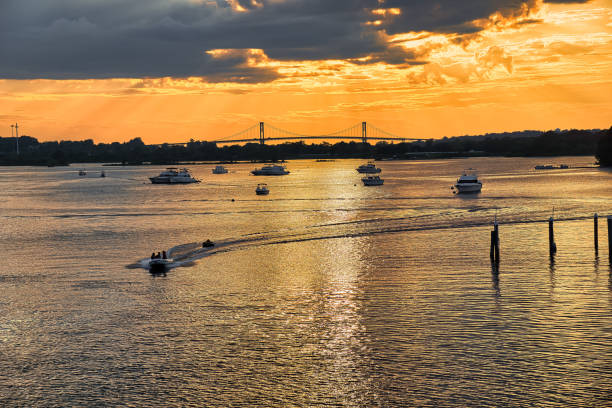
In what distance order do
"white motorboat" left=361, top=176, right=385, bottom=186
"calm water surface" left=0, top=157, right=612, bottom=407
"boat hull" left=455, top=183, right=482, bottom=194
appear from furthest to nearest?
"white motorboat" left=361, top=176, right=385, bottom=186 < "boat hull" left=455, top=183, right=482, bottom=194 < "calm water surface" left=0, top=157, right=612, bottom=407

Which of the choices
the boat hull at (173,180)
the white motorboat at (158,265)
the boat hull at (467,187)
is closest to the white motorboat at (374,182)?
the boat hull at (467,187)

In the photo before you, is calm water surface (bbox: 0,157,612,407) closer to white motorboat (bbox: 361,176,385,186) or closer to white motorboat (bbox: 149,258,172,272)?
white motorboat (bbox: 149,258,172,272)

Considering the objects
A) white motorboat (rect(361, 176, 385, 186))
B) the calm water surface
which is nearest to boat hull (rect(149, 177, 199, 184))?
white motorboat (rect(361, 176, 385, 186))

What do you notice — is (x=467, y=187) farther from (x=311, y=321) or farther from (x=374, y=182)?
(x=311, y=321)

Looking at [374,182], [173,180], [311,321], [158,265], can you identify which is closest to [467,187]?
[374,182]

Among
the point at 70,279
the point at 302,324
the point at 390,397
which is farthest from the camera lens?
the point at 70,279

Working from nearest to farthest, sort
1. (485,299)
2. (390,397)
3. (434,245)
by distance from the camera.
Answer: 1. (390,397)
2. (485,299)
3. (434,245)

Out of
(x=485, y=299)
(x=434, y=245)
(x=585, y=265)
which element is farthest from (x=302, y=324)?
(x=434, y=245)

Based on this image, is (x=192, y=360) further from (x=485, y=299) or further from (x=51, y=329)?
(x=485, y=299)
